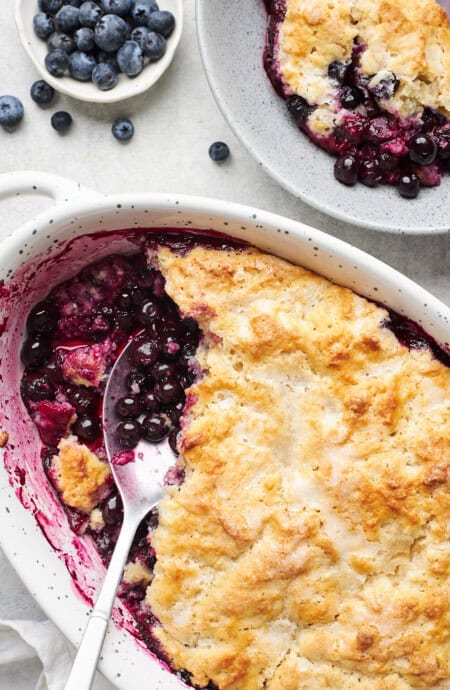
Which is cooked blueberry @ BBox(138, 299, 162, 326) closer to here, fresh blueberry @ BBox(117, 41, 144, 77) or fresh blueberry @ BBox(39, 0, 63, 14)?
fresh blueberry @ BBox(117, 41, 144, 77)

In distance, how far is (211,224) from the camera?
2.46 metres

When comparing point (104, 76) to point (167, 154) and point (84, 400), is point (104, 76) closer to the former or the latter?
point (167, 154)

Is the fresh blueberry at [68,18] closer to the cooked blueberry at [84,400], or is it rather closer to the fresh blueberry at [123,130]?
the fresh blueberry at [123,130]

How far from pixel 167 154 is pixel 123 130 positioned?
0.16 meters

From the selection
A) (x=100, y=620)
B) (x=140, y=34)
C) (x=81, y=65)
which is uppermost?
(x=140, y=34)

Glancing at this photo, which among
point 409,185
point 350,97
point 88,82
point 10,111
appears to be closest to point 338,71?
point 350,97

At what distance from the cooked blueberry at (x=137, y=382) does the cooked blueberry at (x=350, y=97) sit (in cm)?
104

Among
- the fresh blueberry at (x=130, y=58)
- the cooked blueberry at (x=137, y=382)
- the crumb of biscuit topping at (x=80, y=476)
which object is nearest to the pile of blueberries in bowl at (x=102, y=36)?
the fresh blueberry at (x=130, y=58)

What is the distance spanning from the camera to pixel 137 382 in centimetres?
265

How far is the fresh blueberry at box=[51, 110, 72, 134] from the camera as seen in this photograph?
2.95m

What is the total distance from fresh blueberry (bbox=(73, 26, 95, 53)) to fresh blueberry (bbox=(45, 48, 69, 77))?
56mm

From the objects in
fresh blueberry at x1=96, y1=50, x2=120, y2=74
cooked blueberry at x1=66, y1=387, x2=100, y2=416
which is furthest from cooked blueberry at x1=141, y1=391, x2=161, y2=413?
fresh blueberry at x1=96, y1=50, x2=120, y2=74

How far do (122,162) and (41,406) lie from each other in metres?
0.86

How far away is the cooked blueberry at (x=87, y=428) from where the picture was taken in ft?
8.72
